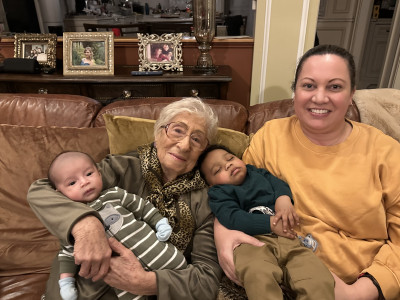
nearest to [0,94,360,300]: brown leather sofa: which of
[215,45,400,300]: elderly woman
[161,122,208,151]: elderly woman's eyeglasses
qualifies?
[161,122,208,151]: elderly woman's eyeglasses

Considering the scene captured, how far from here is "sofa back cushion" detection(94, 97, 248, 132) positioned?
167 centimetres

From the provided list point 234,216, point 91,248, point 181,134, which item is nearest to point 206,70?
point 181,134

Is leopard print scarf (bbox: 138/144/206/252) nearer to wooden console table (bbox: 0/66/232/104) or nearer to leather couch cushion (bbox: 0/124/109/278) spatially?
leather couch cushion (bbox: 0/124/109/278)

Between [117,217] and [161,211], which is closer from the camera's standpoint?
[117,217]

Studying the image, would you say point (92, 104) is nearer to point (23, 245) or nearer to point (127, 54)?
point (23, 245)

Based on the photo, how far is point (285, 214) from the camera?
1.13m

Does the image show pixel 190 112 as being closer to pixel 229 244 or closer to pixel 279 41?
pixel 229 244

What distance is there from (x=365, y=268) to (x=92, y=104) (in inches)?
65.0

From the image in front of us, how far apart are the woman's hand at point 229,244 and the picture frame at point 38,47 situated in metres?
2.29

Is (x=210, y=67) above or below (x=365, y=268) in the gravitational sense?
above

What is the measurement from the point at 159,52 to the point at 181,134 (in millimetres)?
1579

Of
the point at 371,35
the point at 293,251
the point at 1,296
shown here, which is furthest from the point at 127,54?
the point at 371,35

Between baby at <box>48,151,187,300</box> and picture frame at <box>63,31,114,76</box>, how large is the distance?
5.00 feet

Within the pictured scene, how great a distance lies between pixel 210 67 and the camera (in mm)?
2557
